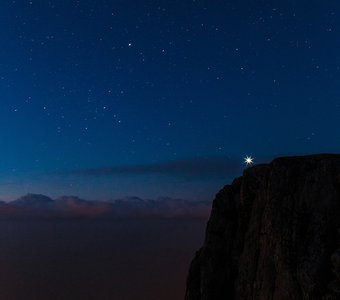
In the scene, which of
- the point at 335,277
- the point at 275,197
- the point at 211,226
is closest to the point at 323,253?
the point at 335,277

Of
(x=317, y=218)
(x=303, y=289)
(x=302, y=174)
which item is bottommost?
(x=303, y=289)

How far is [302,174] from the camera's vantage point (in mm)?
25719

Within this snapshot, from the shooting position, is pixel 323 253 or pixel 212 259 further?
pixel 212 259

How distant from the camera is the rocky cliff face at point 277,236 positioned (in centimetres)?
2242

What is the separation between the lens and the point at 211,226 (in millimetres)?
33438

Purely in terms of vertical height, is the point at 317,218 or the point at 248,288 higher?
the point at 317,218

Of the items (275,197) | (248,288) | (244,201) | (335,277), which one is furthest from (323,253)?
(244,201)

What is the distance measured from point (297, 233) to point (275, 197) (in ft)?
9.75

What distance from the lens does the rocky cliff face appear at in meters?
22.4

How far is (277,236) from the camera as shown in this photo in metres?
25.0

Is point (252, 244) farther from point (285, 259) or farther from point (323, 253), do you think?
point (323, 253)

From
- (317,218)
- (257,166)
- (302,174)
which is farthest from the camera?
(257,166)

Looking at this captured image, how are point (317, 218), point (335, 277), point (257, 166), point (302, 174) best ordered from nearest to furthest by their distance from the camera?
point (335, 277) → point (317, 218) → point (302, 174) → point (257, 166)

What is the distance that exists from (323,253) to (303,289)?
209 centimetres
